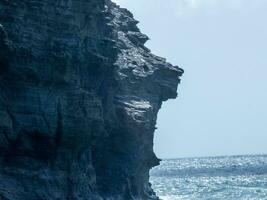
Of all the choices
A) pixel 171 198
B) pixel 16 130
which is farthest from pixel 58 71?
pixel 171 198

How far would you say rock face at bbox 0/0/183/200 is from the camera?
37.6m

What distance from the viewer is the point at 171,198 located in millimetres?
83062

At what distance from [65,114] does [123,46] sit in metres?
17.4

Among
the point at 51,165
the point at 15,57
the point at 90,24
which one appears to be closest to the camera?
the point at 15,57

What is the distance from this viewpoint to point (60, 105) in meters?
39.1

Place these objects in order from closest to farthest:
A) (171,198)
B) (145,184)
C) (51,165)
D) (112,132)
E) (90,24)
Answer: (51,165) < (90,24) < (112,132) < (145,184) < (171,198)

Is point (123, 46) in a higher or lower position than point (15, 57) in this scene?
higher

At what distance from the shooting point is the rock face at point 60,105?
1480 inches

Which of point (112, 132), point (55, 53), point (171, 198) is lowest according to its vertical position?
point (171, 198)

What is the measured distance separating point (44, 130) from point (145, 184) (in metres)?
18.4

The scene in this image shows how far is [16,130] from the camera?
37688 millimetres

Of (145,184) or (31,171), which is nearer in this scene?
(31,171)

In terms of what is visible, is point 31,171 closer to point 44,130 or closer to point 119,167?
point 44,130

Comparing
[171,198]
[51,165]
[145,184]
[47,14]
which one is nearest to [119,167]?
[145,184]
